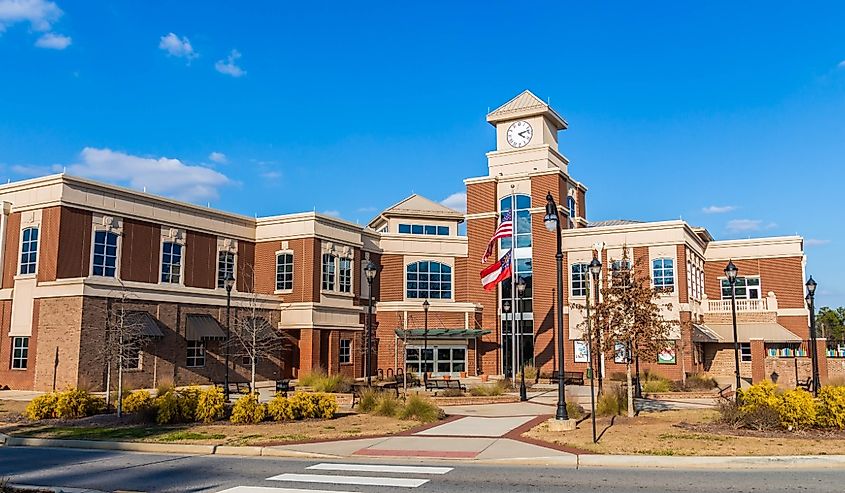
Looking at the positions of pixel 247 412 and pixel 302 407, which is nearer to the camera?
pixel 247 412

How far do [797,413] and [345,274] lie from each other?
30.0 metres

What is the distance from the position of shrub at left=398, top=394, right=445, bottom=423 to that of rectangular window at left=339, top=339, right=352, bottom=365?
21.0 m

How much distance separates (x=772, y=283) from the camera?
1896 inches

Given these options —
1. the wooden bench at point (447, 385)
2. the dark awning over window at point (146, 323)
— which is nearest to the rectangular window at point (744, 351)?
the wooden bench at point (447, 385)

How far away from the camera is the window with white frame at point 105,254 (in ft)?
110

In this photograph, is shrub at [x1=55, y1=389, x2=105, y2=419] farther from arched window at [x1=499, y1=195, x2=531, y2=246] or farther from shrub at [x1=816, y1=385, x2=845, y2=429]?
arched window at [x1=499, y1=195, x2=531, y2=246]

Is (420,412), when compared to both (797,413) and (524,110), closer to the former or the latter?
(797,413)

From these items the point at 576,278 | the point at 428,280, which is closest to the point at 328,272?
the point at 428,280

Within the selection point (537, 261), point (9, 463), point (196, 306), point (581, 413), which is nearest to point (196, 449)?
point (9, 463)

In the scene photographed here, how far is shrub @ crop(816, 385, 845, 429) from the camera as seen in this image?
53.3 feet

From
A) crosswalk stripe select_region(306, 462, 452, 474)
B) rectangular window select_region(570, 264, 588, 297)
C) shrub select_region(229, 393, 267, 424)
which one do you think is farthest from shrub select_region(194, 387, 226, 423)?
rectangular window select_region(570, 264, 588, 297)

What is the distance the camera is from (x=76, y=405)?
67.8 ft

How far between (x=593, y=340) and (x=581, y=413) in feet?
9.19

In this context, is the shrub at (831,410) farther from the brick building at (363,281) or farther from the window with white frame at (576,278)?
the window with white frame at (576,278)
